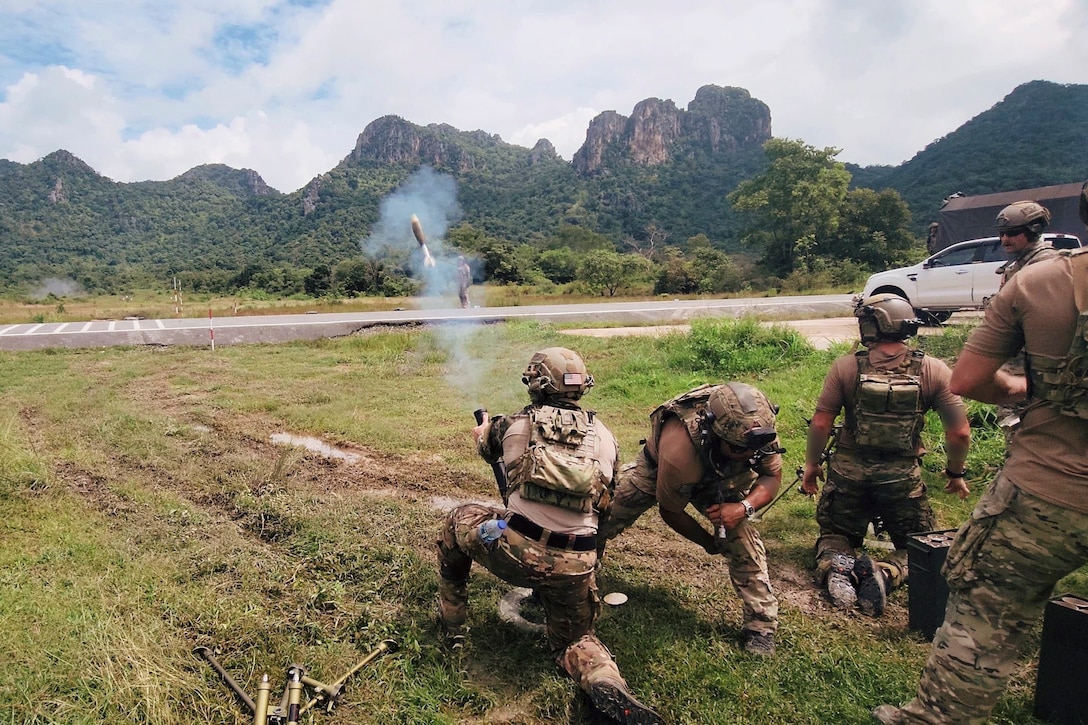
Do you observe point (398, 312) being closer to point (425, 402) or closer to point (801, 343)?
point (425, 402)

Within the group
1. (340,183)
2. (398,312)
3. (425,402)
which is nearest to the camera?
(425,402)

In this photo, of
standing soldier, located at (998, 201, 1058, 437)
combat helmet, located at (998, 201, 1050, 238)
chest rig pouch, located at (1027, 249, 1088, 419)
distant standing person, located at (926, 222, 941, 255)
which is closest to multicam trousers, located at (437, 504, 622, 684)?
chest rig pouch, located at (1027, 249, 1088, 419)

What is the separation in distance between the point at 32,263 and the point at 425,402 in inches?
2596

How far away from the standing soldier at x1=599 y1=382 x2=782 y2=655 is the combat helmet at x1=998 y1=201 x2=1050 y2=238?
3.36m

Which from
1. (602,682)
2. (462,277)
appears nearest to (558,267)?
(462,277)

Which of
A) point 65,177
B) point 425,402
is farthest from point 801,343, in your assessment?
point 65,177

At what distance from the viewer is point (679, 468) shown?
335cm

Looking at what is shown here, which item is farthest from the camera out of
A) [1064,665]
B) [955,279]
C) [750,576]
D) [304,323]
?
[304,323]

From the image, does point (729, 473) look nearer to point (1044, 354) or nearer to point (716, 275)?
point (1044, 354)

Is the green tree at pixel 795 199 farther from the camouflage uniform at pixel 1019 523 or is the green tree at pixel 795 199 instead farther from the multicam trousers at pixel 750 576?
the camouflage uniform at pixel 1019 523

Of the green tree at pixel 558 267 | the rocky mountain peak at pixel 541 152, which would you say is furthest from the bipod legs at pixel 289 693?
the rocky mountain peak at pixel 541 152

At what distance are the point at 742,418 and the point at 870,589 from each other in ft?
5.52

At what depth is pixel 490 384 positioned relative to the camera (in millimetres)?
10406

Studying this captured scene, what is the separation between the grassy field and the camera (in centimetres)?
292
